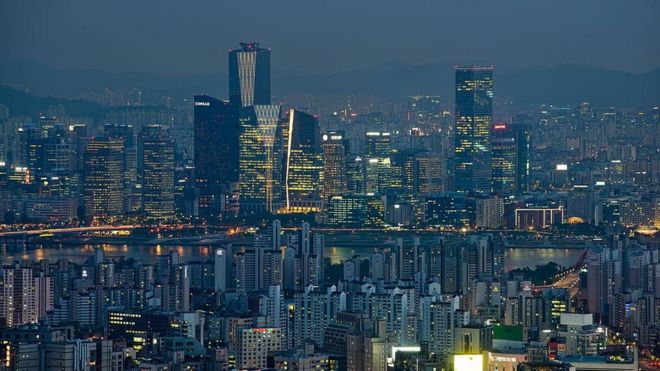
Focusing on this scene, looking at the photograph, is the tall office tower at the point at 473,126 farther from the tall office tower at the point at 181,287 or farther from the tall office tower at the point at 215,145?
the tall office tower at the point at 181,287

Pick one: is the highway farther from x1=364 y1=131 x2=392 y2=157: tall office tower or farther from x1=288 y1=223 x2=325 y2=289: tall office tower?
x1=288 y1=223 x2=325 y2=289: tall office tower

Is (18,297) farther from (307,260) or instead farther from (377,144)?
(377,144)

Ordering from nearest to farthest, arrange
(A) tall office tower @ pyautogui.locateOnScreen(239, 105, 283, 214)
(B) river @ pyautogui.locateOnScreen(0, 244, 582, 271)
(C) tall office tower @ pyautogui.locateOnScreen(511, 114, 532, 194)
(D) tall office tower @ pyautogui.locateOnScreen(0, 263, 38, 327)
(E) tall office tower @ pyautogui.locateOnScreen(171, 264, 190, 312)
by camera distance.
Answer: (D) tall office tower @ pyautogui.locateOnScreen(0, 263, 38, 327) → (E) tall office tower @ pyautogui.locateOnScreen(171, 264, 190, 312) → (B) river @ pyautogui.locateOnScreen(0, 244, 582, 271) → (A) tall office tower @ pyautogui.locateOnScreen(239, 105, 283, 214) → (C) tall office tower @ pyautogui.locateOnScreen(511, 114, 532, 194)

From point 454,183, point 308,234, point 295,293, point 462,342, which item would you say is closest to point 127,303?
point 295,293

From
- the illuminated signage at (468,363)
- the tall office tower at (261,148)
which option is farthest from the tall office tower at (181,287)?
the tall office tower at (261,148)

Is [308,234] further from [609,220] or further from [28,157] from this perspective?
[28,157]

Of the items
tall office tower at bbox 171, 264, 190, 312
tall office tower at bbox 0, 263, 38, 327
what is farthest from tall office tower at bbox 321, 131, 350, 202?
tall office tower at bbox 0, 263, 38, 327
